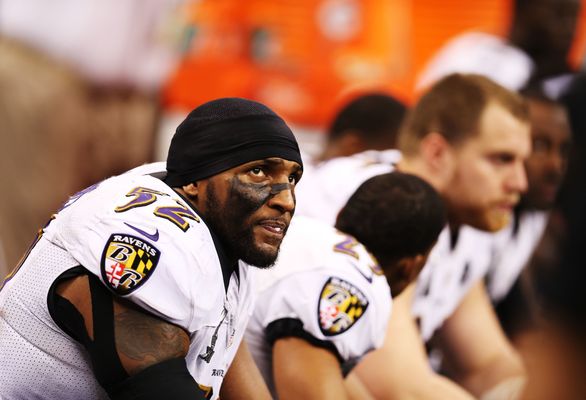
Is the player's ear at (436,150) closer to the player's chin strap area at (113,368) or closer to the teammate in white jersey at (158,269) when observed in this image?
the teammate in white jersey at (158,269)

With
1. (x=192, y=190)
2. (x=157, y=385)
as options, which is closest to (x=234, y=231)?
(x=192, y=190)

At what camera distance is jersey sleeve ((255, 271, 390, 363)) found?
120 inches

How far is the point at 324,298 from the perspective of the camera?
10.0 ft

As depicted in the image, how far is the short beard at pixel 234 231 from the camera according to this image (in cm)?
263

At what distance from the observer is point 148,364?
7.66ft

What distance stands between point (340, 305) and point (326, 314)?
0.05 metres

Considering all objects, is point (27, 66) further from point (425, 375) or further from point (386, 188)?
point (425, 375)

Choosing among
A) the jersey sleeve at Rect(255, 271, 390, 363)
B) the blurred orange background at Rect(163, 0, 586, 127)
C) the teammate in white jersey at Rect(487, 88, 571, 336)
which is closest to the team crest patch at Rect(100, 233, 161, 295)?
the jersey sleeve at Rect(255, 271, 390, 363)

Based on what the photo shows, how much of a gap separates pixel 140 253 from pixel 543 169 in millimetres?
3631

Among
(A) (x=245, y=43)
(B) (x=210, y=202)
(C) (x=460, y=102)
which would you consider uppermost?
(B) (x=210, y=202)

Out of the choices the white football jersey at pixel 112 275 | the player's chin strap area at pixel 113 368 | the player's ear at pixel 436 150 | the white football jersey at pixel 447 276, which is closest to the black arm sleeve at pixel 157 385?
the player's chin strap area at pixel 113 368

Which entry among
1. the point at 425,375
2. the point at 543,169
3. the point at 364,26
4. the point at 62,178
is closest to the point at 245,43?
the point at 364,26

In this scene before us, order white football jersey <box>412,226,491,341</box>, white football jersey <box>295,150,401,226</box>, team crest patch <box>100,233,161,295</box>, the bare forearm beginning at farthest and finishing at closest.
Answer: the bare forearm, white football jersey <box>412,226,491,341</box>, white football jersey <box>295,150,401,226</box>, team crest patch <box>100,233,161,295</box>

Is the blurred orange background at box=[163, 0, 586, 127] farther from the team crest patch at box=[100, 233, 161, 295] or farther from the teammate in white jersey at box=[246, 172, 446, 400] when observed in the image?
the team crest patch at box=[100, 233, 161, 295]
